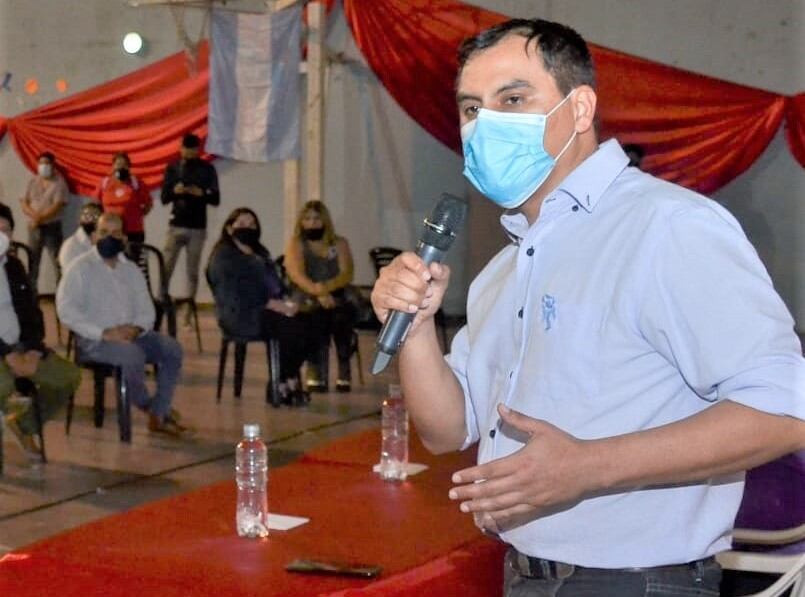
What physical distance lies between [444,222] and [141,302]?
15.2ft

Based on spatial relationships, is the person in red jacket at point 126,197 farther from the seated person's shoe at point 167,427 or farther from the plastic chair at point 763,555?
the plastic chair at point 763,555

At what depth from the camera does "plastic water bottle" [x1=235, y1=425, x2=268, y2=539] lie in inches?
93.0

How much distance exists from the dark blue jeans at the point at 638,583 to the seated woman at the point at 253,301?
535 cm

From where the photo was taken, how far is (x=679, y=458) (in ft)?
4.07

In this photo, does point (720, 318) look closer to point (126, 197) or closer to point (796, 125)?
point (796, 125)

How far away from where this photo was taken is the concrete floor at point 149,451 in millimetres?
4570

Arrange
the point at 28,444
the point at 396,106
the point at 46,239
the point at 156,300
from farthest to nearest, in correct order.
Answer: the point at 46,239, the point at 396,106, the point at 156,300, the point at 28,444

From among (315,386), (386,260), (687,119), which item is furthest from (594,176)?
(386,260)

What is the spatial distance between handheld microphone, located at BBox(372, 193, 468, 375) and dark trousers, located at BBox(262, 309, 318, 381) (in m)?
5.20

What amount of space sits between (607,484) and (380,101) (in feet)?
29.1

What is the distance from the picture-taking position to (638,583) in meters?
1.38

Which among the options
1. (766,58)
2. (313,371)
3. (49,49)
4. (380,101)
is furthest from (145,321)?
(49,49)

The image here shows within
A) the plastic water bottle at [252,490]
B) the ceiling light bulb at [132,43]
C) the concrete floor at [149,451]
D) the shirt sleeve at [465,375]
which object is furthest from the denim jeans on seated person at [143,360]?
the ceiling light bulb at [132,43]

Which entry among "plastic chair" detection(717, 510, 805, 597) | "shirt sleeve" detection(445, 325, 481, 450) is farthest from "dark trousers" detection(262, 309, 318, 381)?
"shirt sleeve" detection(445, 325, 481, 450)
